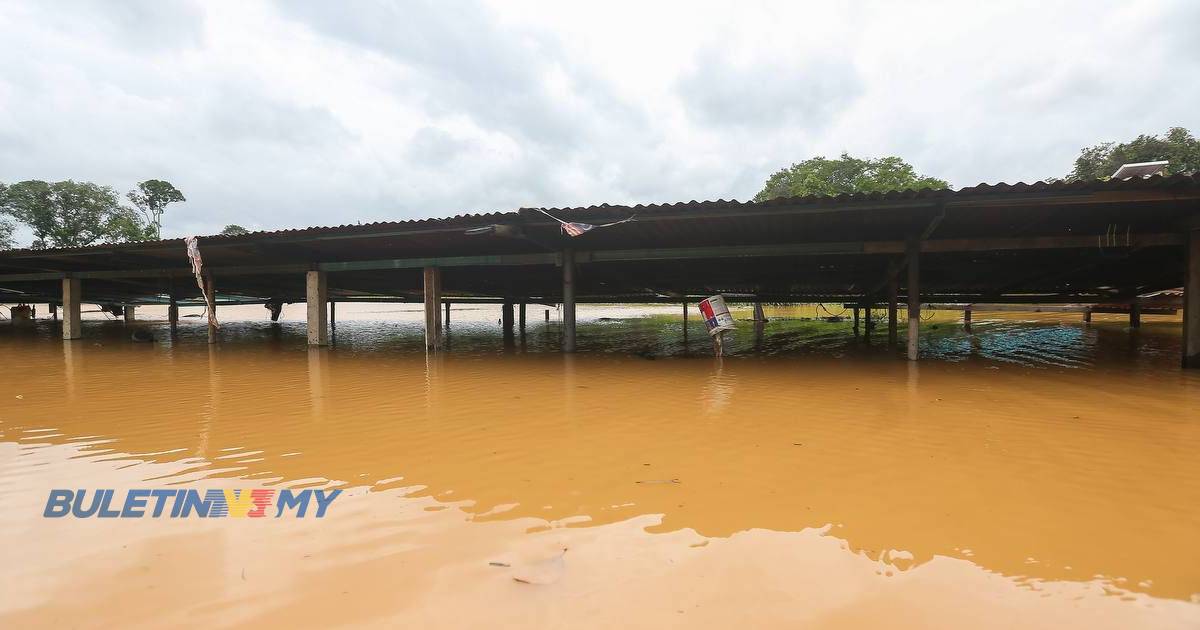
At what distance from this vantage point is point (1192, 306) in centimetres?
789

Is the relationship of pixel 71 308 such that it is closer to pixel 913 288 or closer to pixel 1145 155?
pixel 913 288

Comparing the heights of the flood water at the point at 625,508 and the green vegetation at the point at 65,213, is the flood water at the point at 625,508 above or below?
below

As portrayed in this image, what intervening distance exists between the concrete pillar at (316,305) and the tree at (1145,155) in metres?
34.2

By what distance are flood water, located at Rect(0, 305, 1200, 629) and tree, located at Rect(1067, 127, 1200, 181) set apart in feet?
98.6

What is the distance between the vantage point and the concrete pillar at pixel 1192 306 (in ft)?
25.4

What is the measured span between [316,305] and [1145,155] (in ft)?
138

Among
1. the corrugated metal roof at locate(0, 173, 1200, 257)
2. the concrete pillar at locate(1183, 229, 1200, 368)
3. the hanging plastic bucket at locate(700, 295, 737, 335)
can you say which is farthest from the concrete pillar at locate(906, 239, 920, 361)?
the concrete pillar at locate(1183, 229, 1200, 368)

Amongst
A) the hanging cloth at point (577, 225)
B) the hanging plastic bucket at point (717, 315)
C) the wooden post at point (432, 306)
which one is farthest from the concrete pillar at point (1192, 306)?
the wooden post at point (432, 306)

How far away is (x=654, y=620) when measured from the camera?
1.98m

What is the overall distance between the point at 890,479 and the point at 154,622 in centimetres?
419

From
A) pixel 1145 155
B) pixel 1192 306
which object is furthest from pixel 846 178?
pixel 1192 306

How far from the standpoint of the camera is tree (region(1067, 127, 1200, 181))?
26016 mm

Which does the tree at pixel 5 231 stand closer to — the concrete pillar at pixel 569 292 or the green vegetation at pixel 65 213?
the green vegetation at pixel 65 213

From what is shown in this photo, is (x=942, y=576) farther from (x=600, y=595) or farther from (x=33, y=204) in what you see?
(x=33, y=204)
